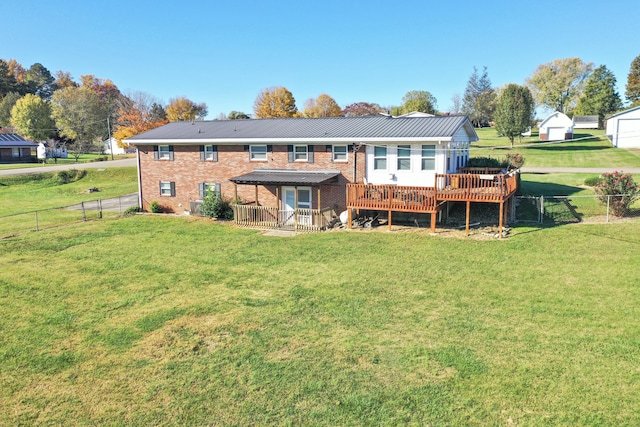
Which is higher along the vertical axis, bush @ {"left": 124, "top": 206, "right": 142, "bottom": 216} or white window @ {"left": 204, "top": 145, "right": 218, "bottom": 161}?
white window @ {"left": 204, "top": 145, "right": 218, "bottom": 161}

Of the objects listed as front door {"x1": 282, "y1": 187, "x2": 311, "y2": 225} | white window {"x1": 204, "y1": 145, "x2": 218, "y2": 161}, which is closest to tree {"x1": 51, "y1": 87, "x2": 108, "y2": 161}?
white window {"x1": 204, "y1": 145, "x2": 218, "y2": 161}

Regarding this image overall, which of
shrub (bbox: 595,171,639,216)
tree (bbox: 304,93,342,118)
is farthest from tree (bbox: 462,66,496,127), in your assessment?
shrub (bbox: 595,171,639,216)

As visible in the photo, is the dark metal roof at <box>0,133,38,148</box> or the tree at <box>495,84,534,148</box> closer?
the tree at <box>495,84,534,148</box>

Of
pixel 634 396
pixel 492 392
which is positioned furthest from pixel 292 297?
pixel 634 396

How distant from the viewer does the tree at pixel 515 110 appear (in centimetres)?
5025

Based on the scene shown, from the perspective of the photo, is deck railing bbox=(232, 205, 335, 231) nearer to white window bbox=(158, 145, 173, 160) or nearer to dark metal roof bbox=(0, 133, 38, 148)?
white window bbox=(158, 145, 173, 160)

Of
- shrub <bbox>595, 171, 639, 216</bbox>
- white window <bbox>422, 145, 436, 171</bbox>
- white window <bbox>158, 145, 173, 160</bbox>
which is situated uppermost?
white window <bbox>158, 145, 173, 160</bbox>

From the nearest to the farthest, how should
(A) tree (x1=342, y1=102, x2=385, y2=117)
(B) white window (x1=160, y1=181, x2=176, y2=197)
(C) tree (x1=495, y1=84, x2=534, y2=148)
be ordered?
1. (B) white window (x1=160, y1=181, x2=176, y2=197)
2. (C) tree (x1=495, y1=84, x2=534, y2=148)
3. (A) tree (x1=342, y1=102, x2=385, y2=117)

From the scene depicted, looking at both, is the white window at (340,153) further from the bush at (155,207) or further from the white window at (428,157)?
the bush at (155,207)

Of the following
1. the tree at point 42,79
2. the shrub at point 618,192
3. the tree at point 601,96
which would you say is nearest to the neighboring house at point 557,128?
the tree at point 601,96

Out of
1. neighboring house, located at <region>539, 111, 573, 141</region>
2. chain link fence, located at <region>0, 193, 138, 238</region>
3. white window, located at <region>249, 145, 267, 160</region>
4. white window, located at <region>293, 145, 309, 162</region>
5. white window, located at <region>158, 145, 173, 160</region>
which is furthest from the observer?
neighboring house, located at <region>539, 111, 573, 141</region>

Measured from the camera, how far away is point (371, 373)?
26.2 feet

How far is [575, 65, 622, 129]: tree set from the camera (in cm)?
7381

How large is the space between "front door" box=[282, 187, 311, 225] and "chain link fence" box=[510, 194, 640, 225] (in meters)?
9.63
